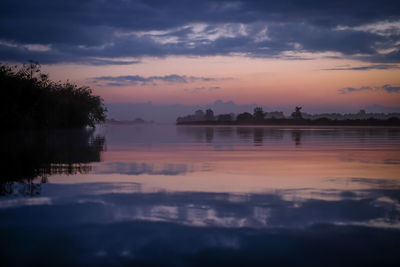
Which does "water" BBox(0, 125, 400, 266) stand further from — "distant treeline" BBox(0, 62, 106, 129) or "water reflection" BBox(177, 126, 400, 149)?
"distant treeline" BBox(0, 62, 106, 129)

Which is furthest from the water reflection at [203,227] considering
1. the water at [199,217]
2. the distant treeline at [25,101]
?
the distant treeline at [25,101]

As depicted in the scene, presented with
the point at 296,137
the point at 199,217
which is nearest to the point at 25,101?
the point at 296,137

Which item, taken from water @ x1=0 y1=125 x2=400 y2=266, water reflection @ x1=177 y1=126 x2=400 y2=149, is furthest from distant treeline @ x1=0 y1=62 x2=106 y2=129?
water @ x1=0 y1=125 x2=400 y2=266

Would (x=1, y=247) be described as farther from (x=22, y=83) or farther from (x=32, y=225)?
(x=22, y=83)

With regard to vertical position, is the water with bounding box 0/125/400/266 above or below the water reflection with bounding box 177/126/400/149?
below

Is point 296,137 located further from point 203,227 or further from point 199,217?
point 203,227

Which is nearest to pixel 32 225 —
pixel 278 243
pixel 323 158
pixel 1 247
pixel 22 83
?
pixel 1 247

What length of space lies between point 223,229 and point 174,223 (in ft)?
2.50

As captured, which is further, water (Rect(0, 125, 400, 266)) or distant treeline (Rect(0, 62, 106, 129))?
distant treeline (Rect(0, 62, 106, 129))

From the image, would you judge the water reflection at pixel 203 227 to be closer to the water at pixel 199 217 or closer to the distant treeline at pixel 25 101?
the water at pixel 199 217

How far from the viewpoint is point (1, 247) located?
15.9ft

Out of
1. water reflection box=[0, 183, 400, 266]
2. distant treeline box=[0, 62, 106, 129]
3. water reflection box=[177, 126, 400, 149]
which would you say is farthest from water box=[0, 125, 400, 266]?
distant treeline box=[0, 62, 106, 129]

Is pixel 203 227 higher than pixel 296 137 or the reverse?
the reverse

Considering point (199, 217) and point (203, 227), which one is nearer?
point (203, 227)
